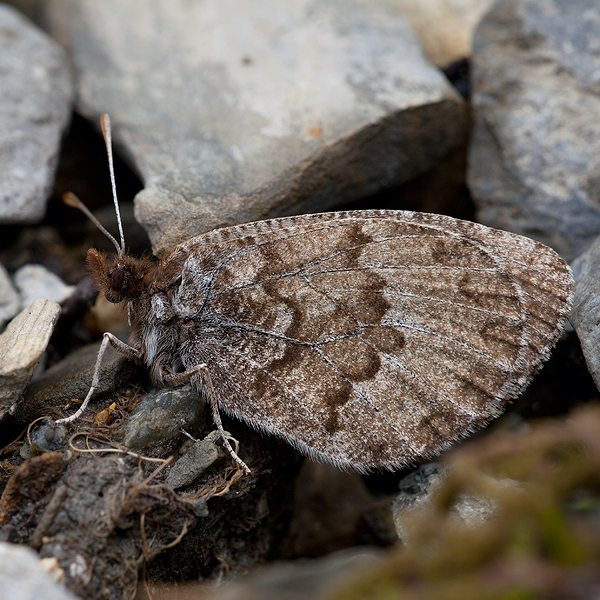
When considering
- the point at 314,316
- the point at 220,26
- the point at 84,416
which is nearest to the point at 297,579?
the point at 314,316

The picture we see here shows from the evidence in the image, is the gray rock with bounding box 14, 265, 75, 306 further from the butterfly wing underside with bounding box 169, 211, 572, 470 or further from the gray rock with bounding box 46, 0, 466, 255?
the butterfly wing underside with bounding box 169, 211, 572, 470

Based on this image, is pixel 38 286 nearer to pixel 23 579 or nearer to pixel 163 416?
pixel 163 416

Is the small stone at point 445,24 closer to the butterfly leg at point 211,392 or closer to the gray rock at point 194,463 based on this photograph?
the butterfly leg at point 211,392

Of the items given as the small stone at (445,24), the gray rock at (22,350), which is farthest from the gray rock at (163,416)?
the small stone at (445,24)

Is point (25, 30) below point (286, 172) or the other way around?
the other way around

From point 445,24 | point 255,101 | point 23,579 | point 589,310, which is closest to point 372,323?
point 589,310

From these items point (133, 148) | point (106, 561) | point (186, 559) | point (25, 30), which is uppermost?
point (25, 30)

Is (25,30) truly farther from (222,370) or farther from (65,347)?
(222,370)
